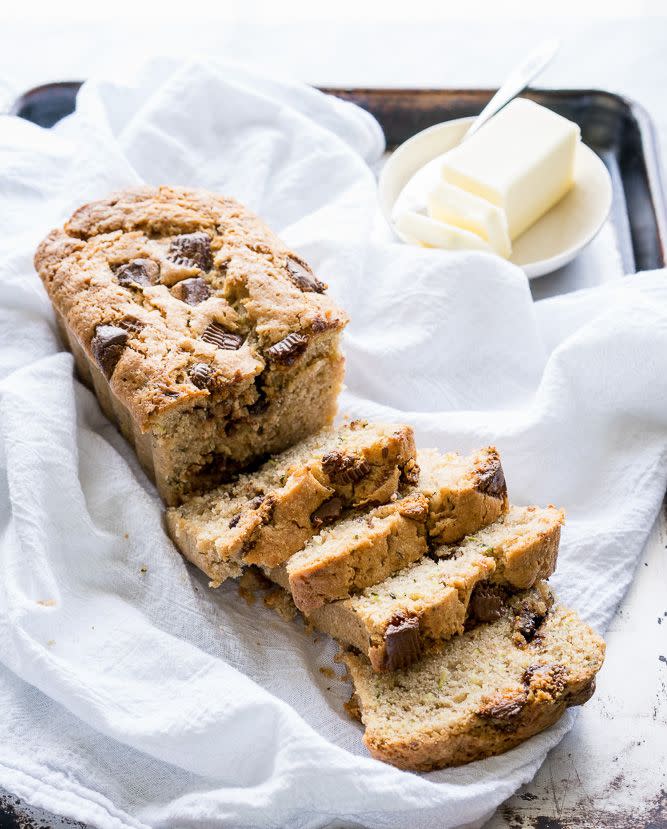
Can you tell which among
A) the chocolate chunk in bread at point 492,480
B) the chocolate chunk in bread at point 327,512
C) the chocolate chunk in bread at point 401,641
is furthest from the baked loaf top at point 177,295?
the chocolate chunk in bread at point 401,641

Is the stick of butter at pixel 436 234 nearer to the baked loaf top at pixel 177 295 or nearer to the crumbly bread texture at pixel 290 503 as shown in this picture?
the baked loaf top at pixel 177 295

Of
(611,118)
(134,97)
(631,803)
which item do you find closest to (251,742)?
(631,803)

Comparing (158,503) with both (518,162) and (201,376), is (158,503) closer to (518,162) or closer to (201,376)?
(201,376)

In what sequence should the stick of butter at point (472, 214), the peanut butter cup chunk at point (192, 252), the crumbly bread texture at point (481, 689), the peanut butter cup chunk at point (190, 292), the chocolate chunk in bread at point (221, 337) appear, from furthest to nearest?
the stick of butter at point (472, 214), the peanut butter cup chunk at point (192, 252), the peanut butter cup chunk at point (190, 292), the chocolate chunk in bread at point (221, 337), the crumbly bread texture at point (481, 689)

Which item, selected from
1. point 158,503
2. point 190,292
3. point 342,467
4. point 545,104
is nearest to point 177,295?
point 190,292

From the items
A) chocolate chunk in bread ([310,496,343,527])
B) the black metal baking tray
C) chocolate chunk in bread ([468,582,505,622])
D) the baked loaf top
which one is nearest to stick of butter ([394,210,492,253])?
the baked loaf top

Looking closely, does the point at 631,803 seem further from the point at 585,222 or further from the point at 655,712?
the point at 585,222
